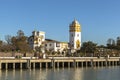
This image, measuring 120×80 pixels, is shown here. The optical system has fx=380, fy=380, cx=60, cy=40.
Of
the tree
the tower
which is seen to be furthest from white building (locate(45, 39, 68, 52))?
the tree

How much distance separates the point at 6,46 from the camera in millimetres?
134250

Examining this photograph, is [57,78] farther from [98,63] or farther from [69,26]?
[69,26]

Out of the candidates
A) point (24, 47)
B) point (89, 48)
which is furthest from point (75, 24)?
point (24, 47)

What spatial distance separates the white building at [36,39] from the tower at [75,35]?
1719 centimetres

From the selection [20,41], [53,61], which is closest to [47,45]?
[20,41]

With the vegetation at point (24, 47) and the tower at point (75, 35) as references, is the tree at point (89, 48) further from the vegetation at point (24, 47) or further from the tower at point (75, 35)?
the tower at point (75, 35)

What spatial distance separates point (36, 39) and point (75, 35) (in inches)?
950

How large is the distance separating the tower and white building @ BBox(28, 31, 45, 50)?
1719cm

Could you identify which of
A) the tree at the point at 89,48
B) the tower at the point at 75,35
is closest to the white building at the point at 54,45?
the tower at the point at 75,35

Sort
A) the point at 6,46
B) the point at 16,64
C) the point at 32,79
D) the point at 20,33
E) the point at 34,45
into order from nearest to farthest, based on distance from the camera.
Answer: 1. the point at 32,79
2. the point at 16,64
3. the point at 6,46
4. the point at 20,33
5. the point at 34,45

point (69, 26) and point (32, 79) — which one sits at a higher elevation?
point (69, 26)

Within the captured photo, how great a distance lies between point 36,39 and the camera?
6634 inches

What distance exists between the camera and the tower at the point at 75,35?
7190 inches

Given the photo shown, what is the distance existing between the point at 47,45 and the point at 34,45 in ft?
27.4
